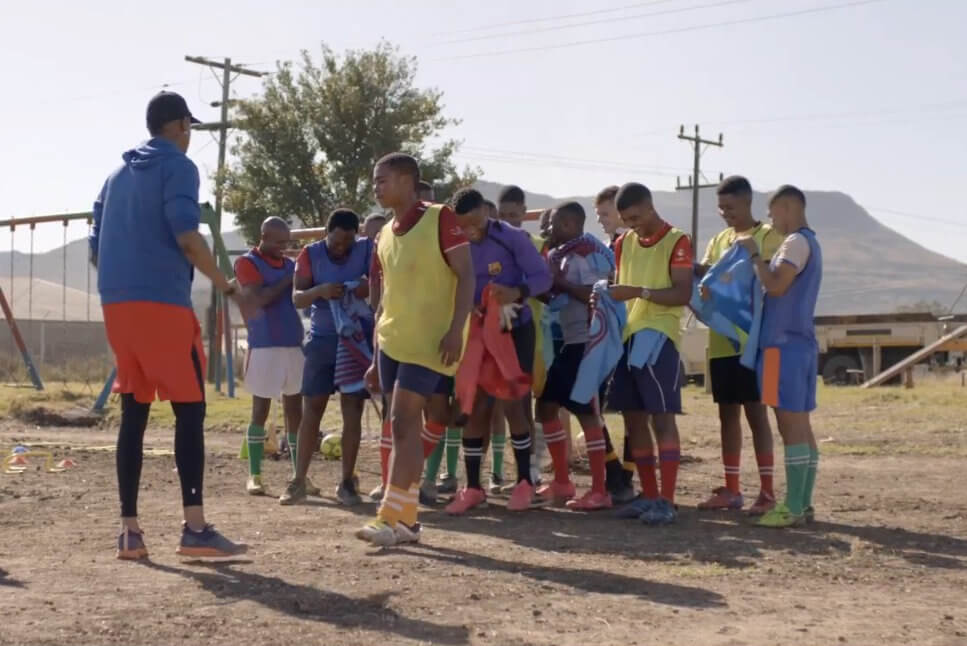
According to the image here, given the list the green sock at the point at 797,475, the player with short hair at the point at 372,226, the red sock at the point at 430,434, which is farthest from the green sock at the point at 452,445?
the green sock at the point at 797,475

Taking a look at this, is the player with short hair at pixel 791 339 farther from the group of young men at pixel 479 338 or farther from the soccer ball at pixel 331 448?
the soccer ball at pixel 331 448

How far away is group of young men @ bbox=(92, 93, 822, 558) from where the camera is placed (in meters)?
6.62

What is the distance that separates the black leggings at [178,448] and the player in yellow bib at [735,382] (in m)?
3.46

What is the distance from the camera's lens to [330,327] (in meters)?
9.27

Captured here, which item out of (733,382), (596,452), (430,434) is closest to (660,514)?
(596,452)

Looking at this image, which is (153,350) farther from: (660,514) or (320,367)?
(660,514)

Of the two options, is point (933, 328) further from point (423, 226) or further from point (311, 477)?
point (423, 226)

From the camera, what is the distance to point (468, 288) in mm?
6906

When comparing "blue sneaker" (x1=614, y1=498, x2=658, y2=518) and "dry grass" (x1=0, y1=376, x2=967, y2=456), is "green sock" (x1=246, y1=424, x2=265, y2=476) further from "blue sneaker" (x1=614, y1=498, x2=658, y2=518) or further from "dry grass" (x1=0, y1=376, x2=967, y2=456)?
"dry grass" (x1=0, y1=376, x2=967, y2=456)

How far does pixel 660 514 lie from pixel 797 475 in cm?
80

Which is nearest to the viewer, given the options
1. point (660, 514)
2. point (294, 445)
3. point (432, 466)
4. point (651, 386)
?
point (660, 514)

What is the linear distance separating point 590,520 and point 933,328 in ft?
110

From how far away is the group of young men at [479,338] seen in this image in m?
6.62

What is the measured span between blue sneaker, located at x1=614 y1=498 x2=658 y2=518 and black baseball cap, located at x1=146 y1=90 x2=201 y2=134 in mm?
3469
